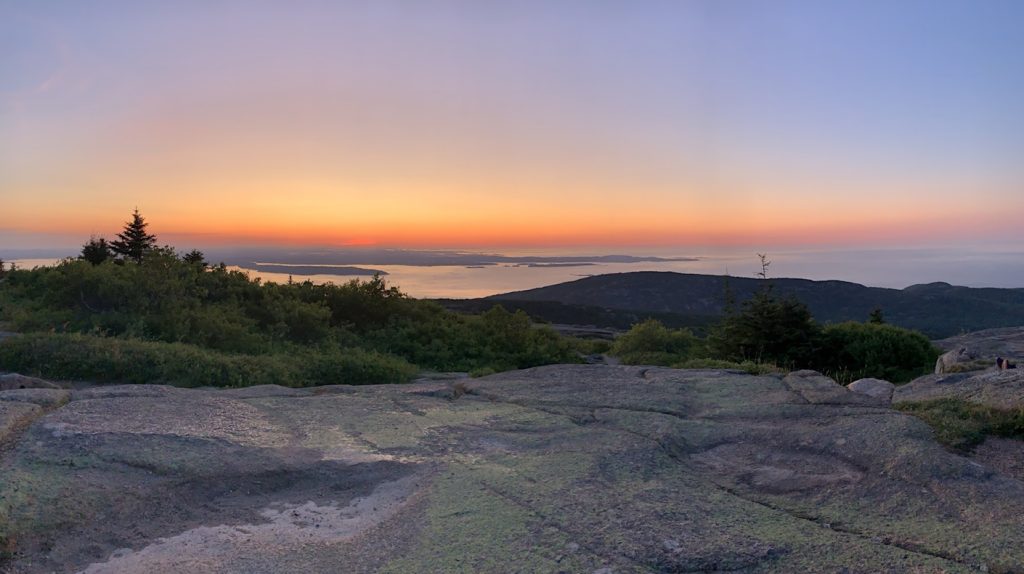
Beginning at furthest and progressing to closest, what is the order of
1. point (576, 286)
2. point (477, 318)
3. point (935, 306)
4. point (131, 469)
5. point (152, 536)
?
point (576, 286) < point (935, 306) < point (477, 318) < point (131, 469) < point (152, 536)

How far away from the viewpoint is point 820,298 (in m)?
50.9

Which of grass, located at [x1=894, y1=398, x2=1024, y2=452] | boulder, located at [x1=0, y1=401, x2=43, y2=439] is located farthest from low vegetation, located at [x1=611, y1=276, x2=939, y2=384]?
boulder, located at [x1=0, y1=401, x2=43, y2=439]

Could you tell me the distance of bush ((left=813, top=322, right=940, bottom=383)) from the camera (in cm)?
1266

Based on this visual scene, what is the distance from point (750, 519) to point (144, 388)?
545cm

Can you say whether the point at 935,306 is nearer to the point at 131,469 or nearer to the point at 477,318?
the point at 477,318

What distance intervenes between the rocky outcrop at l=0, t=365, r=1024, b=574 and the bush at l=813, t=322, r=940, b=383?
24.2ft

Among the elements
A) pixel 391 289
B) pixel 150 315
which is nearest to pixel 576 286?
pixel 391 289

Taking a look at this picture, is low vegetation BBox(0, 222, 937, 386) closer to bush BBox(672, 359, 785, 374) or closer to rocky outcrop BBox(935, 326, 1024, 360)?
bush BBox(672, 359, 785, 374)

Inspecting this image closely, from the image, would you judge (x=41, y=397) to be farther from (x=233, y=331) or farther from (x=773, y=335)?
(x=773, y=335)

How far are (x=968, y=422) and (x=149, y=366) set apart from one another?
27.9 feet

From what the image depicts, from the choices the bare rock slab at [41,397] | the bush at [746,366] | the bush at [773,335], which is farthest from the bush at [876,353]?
the bare rock slab at [41,397]

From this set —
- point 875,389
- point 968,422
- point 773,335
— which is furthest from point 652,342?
point 968,422

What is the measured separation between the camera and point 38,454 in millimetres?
4281

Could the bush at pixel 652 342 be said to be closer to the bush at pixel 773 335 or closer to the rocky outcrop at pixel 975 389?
the bush at pixel 773 335
